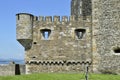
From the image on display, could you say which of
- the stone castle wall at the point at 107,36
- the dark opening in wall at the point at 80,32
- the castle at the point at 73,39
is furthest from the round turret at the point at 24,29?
the stone castle wall at the point at 107,36

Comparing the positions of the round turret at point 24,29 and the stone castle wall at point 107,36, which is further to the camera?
the round turret at point 24,29

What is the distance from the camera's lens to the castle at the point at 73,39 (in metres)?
27.5

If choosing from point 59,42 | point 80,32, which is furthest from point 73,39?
point 80,32

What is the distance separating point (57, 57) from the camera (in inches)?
1125

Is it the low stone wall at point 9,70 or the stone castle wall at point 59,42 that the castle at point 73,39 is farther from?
the low stone wall at point 9,70

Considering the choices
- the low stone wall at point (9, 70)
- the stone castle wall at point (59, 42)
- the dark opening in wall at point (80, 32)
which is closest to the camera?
the stone castle wall at point (59, 42)

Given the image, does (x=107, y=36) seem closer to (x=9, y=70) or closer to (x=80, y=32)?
(x=80, y=32)

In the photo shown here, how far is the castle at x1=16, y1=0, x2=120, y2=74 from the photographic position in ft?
90.2

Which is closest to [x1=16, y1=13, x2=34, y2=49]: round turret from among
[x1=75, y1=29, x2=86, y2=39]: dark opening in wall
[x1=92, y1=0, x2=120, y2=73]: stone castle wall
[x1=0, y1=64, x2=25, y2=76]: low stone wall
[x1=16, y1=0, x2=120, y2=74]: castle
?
[x1=16, y1=0, x2=120, y2=74]: castle

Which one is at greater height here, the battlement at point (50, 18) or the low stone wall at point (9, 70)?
the battlement at point (50, 18)

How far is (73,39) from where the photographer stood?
94.0 feet

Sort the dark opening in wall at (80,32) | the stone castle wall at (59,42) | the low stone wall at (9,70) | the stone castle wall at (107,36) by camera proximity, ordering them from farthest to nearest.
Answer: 1. the low stone wall at (9,70)
2. the dark opening in wall at (80,32)
3. the stone castle wall at (59,42)
4. the stone castle wall at (107,36)

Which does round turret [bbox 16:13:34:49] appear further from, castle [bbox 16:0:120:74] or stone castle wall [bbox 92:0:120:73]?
stone castle wall [bbox 92:0:120:73]

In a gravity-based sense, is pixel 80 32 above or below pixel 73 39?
above
